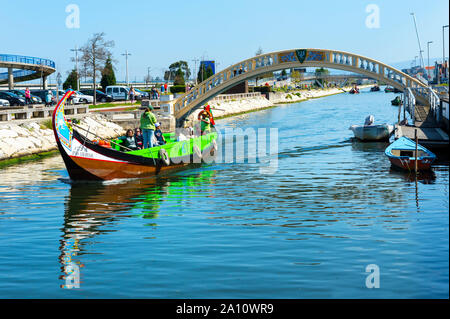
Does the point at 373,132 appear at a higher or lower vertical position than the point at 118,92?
lower

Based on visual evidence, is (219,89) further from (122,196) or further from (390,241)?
(390,241)

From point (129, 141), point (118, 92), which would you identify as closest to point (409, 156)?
point (129, 141)

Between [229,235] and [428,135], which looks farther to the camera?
[428,135]

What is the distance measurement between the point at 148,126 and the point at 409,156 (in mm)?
10949

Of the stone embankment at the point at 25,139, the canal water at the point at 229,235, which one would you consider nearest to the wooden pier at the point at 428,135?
the canal water at the point at 229,235

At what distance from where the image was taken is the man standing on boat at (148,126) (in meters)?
22.6

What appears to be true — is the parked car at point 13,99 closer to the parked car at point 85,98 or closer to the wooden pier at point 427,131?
the parked car at point 85,98

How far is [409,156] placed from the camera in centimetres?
2364

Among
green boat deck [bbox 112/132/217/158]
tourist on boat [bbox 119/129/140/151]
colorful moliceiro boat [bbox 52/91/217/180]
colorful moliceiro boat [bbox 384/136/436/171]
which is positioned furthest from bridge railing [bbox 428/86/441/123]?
tourist on boat [bbox 119/129/140/151]

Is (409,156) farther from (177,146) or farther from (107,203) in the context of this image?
(107,203)

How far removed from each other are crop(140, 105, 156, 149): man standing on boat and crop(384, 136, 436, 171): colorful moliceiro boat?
1009 cm

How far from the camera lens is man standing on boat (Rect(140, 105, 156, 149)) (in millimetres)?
→ 22641

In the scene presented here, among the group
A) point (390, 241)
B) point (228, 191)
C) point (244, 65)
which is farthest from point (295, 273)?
point (244, 65)

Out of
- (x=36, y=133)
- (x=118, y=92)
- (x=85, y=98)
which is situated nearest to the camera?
A: (x=36, y=133)
